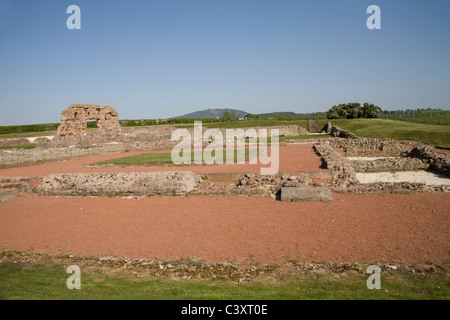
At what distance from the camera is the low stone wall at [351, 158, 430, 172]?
1636 cm

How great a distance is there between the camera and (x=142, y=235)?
891cm

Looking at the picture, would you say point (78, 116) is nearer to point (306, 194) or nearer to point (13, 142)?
point (13, 142)

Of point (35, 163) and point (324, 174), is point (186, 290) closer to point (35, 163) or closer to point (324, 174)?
point (324, 174)

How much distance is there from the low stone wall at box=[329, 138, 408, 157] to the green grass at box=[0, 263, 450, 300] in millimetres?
18503

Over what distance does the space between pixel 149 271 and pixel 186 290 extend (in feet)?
4.94

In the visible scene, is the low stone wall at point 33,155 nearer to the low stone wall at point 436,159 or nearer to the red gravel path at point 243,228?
the red gravel path at point 243,228

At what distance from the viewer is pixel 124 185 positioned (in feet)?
42.9
